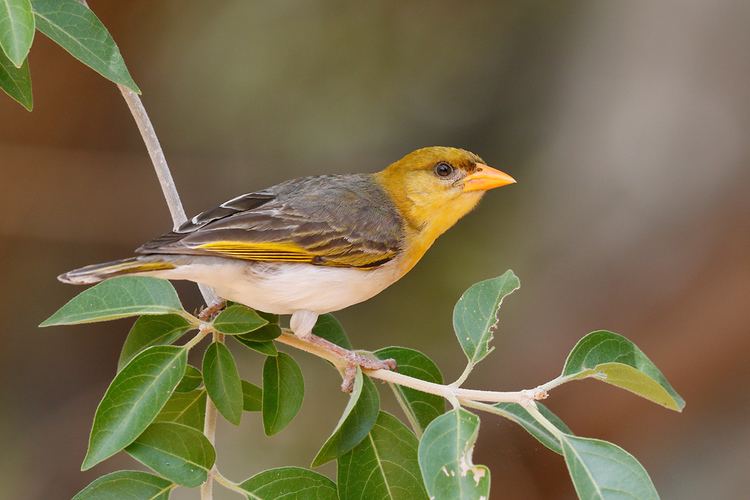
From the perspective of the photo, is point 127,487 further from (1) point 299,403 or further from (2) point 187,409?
(1) point 299,403

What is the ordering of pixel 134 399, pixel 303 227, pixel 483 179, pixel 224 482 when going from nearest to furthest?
pixel 134 399 → pixel 224 482 → pixel 303 227 → pixel 483 179

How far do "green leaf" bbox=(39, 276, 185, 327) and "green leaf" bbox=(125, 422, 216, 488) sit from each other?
34 centimetres

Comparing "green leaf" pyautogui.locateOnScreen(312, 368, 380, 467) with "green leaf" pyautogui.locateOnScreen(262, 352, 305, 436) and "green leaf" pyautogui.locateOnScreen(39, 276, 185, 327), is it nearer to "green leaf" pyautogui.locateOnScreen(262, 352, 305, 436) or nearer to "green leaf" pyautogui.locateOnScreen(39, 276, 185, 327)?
"green leaf" pyautogui.locateOnScreen(262, 352, 305, 436)

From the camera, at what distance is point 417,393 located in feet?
10.1

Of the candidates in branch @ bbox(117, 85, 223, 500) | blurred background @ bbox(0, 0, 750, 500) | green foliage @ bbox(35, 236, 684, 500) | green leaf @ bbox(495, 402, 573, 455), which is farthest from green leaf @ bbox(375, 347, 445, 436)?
blurred background @ bbox(0, 0, 750, 500)

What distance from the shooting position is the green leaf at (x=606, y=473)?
2.40m

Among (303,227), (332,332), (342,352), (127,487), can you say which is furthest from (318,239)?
(127,487)

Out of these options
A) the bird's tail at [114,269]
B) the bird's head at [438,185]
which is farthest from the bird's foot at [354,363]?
the bird's head at [438,185]

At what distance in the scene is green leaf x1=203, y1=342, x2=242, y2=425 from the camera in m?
2.78

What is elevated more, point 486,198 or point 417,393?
point 417,393

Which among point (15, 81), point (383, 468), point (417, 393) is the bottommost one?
point (383, 468)

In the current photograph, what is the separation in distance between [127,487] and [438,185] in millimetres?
2248

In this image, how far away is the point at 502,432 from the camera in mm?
7375

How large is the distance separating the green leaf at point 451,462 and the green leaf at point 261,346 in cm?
67
